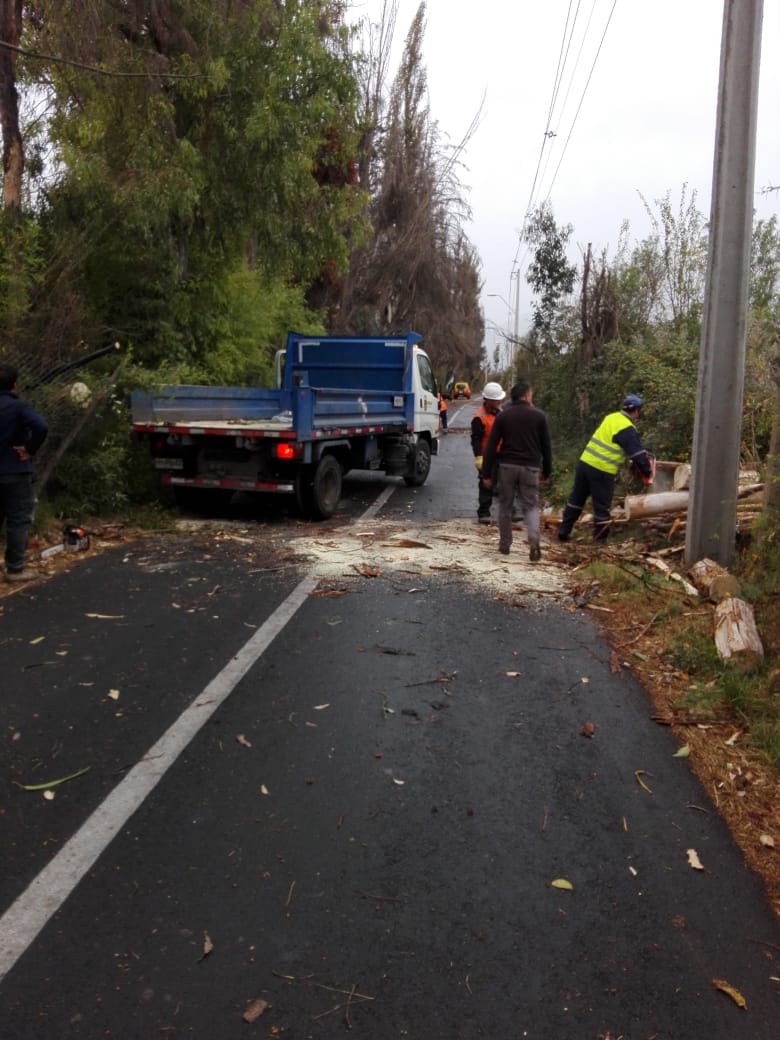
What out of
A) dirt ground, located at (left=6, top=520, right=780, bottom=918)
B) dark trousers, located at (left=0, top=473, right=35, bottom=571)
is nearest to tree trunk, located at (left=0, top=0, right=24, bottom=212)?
dirt ground, located at (left=6, top=520, right=780, bottom=918)

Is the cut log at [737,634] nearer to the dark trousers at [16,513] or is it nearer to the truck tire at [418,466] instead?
the dark trousers at [16,513]

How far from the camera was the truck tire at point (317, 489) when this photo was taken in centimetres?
1107

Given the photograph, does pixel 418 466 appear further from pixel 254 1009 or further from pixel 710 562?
pixel 254 1009

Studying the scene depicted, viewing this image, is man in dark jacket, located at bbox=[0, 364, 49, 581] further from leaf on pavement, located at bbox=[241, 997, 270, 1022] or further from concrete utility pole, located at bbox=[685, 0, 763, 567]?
leaf on pavement, located at bbox=[241, 997, 270, 1022]

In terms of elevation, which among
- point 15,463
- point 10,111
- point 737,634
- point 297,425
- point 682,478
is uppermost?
point 10,111

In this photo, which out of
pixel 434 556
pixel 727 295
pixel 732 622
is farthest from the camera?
pixel 434 556

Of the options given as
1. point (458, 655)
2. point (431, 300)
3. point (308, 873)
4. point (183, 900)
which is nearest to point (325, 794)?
point (308, 873)

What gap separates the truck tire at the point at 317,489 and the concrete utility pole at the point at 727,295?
15.8ft

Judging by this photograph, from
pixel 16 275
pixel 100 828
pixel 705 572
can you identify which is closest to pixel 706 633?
pixel 705 572

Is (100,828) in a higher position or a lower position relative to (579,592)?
lower

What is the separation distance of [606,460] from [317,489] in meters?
3.58

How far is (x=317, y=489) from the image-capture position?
1111cm

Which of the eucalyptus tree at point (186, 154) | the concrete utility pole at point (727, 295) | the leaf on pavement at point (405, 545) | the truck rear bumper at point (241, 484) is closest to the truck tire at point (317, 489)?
the truck rear bumper at point (241, 484)

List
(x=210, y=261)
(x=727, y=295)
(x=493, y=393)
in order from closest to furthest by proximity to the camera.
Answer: (x=727, y=295) < (x=493, y=393) < (x=210, y=261)
